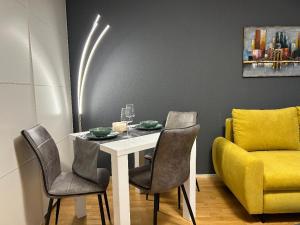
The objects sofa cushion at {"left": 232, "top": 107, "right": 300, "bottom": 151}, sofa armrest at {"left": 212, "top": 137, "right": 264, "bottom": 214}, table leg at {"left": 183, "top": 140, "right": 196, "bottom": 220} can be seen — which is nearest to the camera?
sofa armrest at {"left": 212, "top": 137, "right": 264, "bottom": 214}

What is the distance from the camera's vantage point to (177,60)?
2836 millimetres

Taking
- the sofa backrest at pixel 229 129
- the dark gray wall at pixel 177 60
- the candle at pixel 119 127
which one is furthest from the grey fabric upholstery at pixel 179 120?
the candle at pixel 119 127

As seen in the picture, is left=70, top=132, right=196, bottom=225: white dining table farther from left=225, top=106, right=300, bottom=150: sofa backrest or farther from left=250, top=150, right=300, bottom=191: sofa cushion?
left=225, top=106, right=300, bottom=150: sofa backrest

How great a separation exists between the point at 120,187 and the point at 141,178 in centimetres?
25

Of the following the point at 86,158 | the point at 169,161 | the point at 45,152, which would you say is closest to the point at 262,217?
the point at 169,161

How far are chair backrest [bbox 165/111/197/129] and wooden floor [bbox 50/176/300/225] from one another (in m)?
0.80

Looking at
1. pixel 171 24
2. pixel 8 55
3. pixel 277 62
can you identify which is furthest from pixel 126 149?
pixel 277 62

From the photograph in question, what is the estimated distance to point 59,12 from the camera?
2.55 metres

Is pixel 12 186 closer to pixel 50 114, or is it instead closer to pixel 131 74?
pixel 50 114

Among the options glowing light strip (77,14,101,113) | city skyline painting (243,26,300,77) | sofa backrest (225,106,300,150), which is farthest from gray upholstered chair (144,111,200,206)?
glowing light strip (77,14,101,113)

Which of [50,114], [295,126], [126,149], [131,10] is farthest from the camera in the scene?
[131,10]

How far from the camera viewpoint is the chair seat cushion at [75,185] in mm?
1608

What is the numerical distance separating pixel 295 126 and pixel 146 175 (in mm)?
1798

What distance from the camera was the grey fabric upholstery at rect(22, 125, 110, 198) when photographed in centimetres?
159
